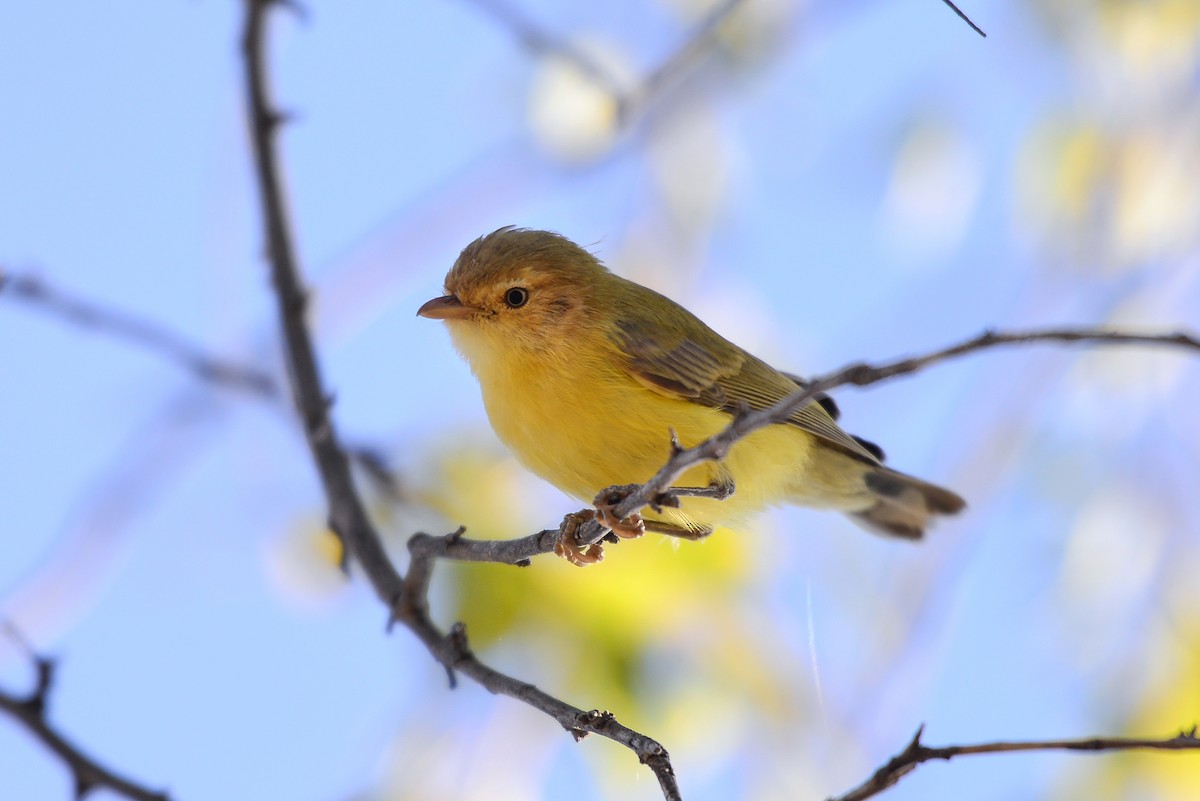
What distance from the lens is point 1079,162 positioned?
7.95 metres

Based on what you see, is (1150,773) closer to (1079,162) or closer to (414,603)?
(1079,162)

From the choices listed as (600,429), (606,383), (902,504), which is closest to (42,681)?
(600,429)

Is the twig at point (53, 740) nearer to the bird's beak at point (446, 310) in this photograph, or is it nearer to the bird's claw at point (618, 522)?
the bird's claw at point (618, 522)

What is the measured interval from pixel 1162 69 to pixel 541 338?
532 centimetres

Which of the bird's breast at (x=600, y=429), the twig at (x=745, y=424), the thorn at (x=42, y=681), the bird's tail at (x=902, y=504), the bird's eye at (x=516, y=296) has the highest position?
the bird's tail at (x=902, y=504)

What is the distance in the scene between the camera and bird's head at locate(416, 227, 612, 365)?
189 inches

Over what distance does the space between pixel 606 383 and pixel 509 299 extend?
27.5 inches

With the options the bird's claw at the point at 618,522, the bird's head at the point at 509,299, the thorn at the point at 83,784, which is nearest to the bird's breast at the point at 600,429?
the bird's head at the point at 509,299

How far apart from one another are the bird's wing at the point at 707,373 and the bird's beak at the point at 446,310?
67cm

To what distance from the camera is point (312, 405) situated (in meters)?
4.21

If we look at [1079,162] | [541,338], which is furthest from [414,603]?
[1079,162]

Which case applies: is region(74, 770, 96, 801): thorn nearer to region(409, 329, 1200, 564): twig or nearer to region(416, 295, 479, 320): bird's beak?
region(409, 329, 1200, 564): twig

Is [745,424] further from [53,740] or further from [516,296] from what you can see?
[516,296]

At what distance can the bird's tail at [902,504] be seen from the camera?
5.96 metres
